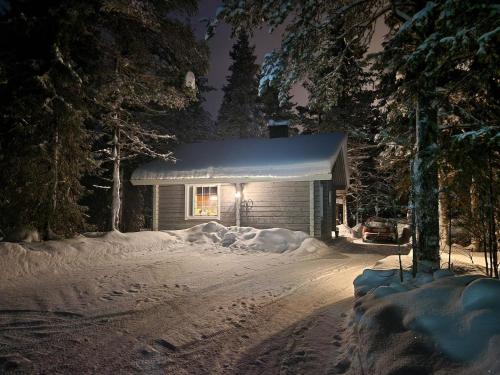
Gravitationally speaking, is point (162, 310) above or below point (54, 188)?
below

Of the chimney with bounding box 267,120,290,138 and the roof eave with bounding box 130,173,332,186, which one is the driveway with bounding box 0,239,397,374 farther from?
the chimney with bounding box 267,120,290,138

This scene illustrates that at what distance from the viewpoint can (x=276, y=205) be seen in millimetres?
15828

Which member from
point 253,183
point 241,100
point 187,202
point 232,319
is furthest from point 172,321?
point 241,100

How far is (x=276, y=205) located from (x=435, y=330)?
12971 mm

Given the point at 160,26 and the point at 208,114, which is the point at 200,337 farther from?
the point at 208,114

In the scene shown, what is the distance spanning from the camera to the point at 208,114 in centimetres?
3544

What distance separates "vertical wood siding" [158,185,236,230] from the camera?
16688 mm

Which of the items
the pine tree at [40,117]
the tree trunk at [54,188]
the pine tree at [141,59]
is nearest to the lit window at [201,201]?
the pine tree at [141,59]

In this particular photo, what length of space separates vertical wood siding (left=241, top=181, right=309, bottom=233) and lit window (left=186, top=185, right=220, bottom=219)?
183cm

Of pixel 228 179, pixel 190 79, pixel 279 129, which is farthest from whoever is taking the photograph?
pixel 279 129

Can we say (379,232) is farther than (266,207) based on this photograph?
Yes

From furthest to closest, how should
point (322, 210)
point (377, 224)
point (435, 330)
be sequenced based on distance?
point (377, 224)
point (322, 210)
point (435, 330)

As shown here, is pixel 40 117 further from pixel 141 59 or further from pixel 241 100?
pixel 241 100

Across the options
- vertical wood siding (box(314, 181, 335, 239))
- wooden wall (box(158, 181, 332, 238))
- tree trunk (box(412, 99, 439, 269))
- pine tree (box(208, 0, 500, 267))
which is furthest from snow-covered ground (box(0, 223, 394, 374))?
wooden wall (box(158, 181, 332, 238))
